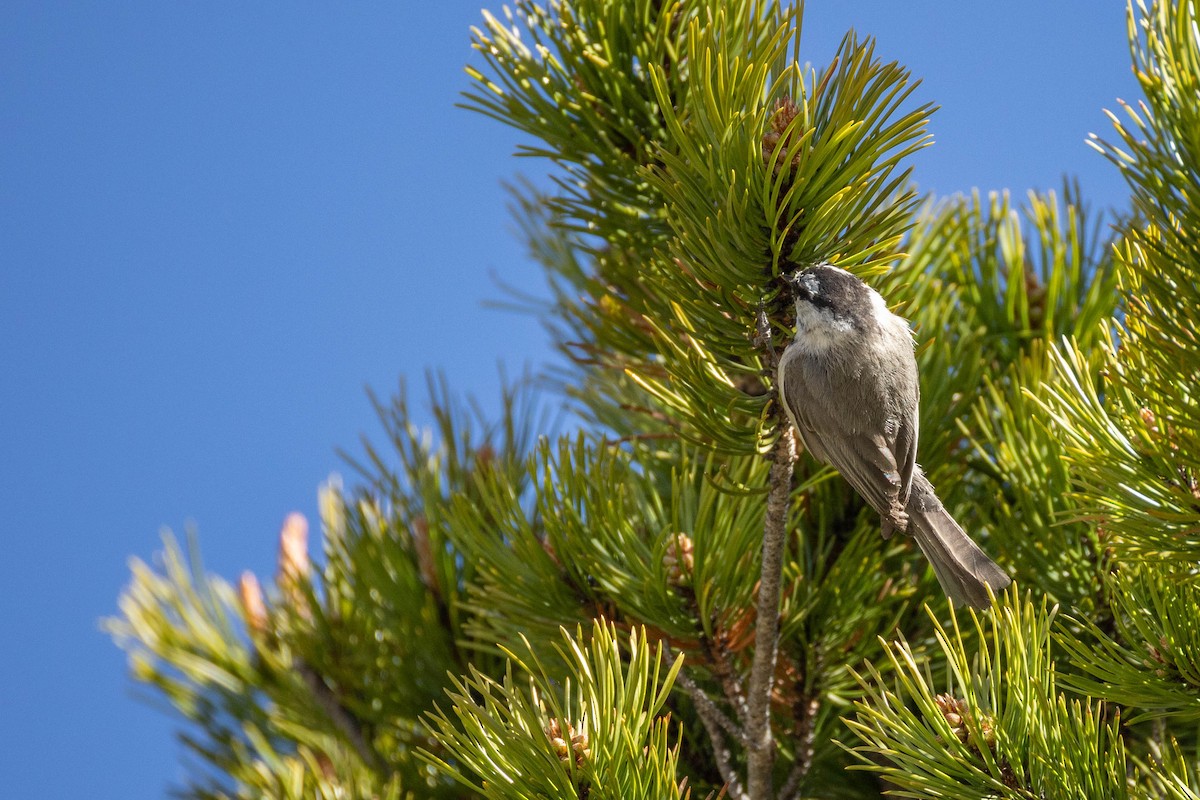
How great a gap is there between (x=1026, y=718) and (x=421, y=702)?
1.05 metres

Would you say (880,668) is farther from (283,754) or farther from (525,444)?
(283,754)

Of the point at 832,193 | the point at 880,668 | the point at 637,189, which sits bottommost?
the point at 880,668

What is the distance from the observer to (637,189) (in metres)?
1.60

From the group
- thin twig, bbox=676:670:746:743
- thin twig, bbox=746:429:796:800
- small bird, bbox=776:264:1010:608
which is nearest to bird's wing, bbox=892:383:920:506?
small bird, bbox=776:264:1010:608

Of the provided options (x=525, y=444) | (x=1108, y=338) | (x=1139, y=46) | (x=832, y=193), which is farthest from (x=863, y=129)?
(x=525, y=444)

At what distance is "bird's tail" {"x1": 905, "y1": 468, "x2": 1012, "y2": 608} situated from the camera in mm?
1392

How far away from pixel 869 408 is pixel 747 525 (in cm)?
26

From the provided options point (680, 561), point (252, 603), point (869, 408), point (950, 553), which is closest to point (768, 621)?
point (680, 561)

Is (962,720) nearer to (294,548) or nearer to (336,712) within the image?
(336,712)

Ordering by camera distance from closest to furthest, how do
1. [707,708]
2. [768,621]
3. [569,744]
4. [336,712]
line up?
[569,744], [768,621], [707,708], [336,712]

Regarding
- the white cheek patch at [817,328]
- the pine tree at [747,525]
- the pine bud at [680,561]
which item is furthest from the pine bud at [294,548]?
the white cheek patch at [817,328]

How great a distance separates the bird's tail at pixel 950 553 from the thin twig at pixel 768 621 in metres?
0.23

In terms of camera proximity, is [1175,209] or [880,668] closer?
[1175,209]

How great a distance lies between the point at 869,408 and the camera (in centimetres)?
156
